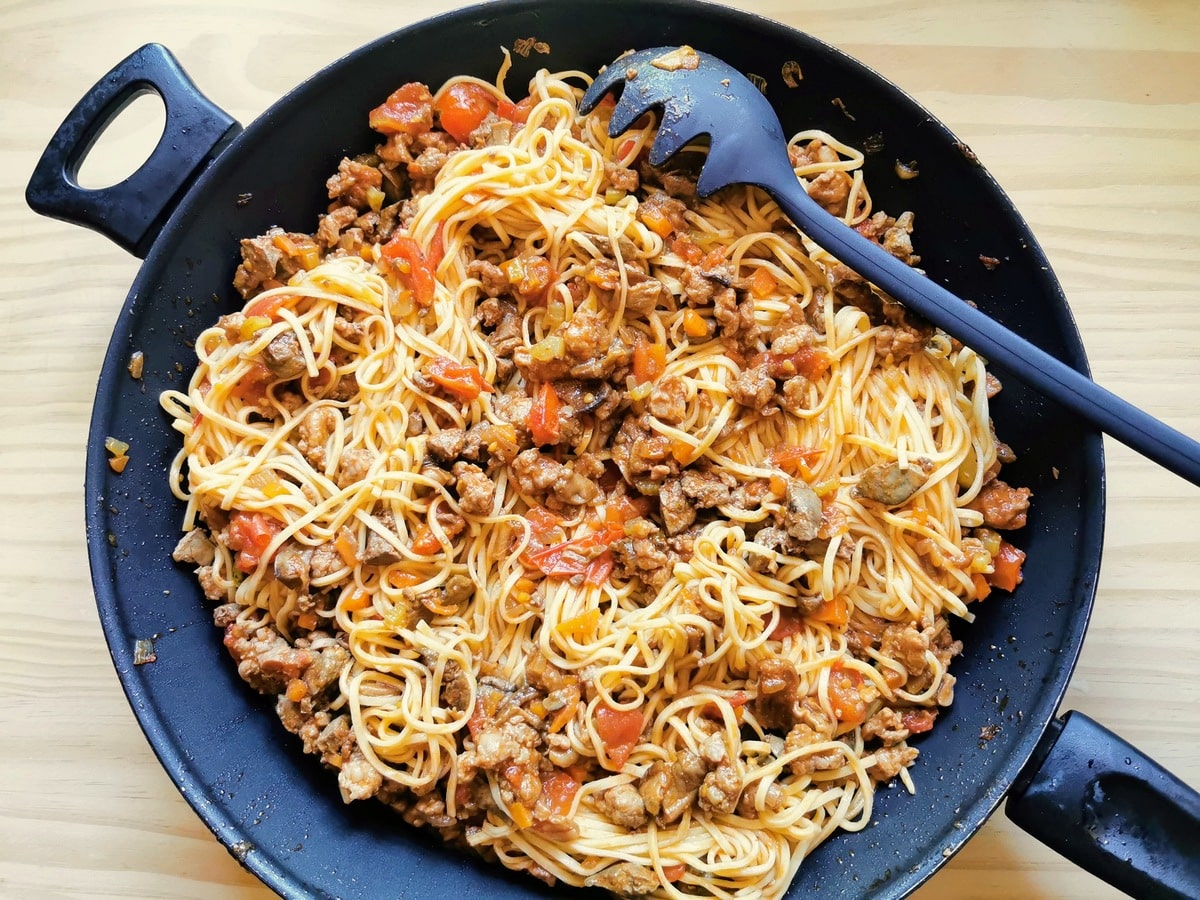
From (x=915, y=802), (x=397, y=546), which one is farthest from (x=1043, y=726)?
(x=397, y=546)

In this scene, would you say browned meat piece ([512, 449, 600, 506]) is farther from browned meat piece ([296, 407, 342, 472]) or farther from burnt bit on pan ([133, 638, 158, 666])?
burnt bit on pan ([133, 638, 158, 666])

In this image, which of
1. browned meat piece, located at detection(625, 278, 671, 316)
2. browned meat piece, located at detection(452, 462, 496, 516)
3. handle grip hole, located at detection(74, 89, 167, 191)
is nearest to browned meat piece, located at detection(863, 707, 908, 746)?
browned meat piece, located at detection(452, 462, 496, 516)

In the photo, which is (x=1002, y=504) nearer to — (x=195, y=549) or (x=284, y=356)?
(x=284, y=356)

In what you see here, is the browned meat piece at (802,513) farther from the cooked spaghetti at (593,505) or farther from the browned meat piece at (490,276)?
the browned meat piece at (490,276)

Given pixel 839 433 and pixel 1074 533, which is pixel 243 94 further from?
pixel 1074 533

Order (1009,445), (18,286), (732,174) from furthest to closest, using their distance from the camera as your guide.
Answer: (18,286) → (1009,445) → (732,174)
